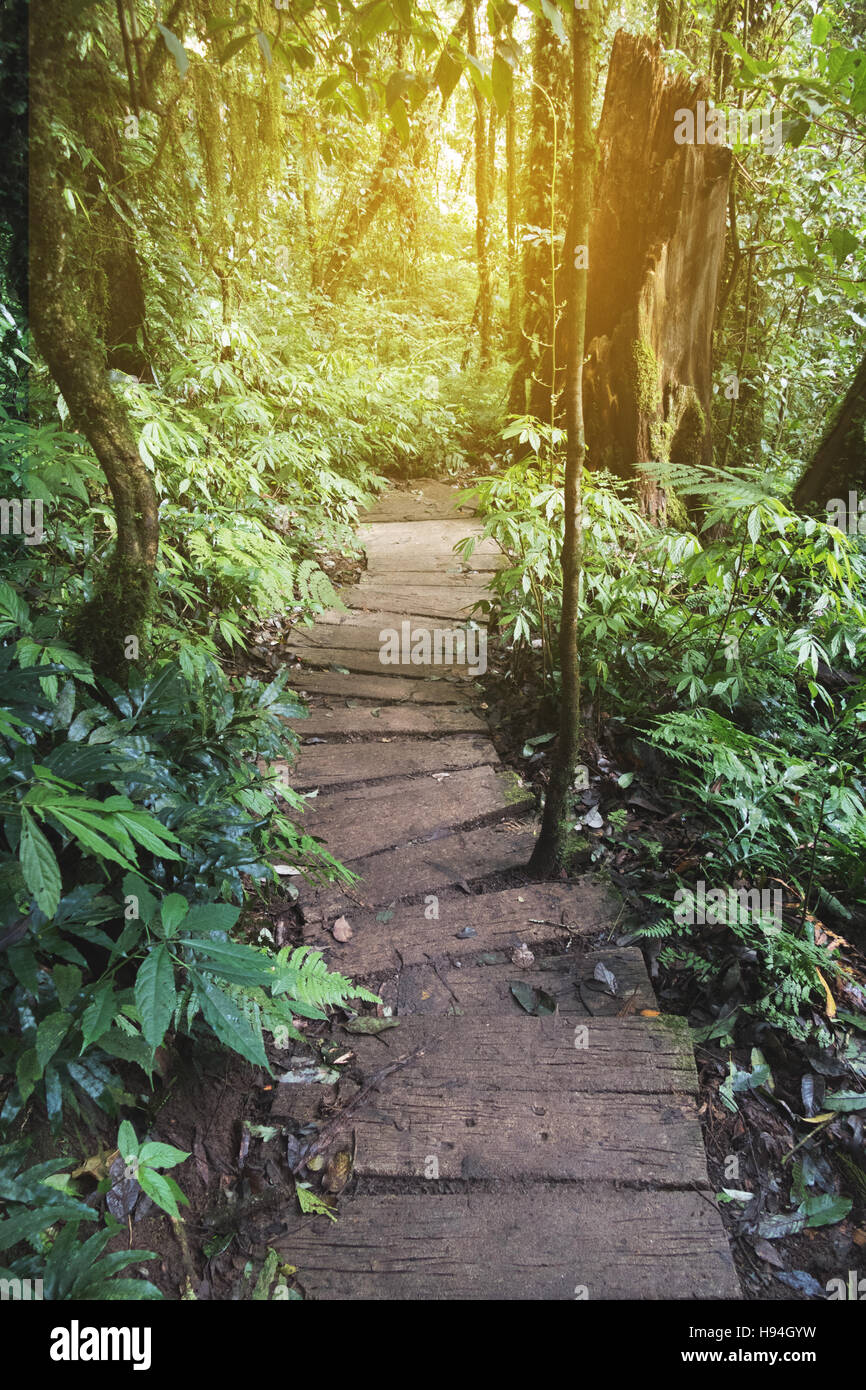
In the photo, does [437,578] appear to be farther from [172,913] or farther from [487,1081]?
[172,913]

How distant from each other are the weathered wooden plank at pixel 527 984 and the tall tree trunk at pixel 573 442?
1.68 ft

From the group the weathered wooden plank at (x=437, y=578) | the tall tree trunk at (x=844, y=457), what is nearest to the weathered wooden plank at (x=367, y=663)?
the weathered wooden plank at (x=437, y=578)

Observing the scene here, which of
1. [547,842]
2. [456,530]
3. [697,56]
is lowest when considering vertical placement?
[547,842]

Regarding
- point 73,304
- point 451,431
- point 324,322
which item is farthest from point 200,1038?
point 324,322

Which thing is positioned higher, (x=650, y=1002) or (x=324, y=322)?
(x=324, y=322)

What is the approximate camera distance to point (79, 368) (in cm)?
239

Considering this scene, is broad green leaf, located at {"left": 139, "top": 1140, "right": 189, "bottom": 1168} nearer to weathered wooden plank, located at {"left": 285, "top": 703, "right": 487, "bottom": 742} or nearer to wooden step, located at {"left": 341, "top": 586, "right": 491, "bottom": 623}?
weathered wooden plank, located at {"left": 285, "top": 703, "right": 487, "bottom": 742}

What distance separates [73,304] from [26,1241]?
2.58 metres

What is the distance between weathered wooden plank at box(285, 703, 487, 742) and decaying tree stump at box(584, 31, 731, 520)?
7.94ft

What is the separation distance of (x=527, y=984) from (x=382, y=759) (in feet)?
5.43

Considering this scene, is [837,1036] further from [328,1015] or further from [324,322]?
[324,322]

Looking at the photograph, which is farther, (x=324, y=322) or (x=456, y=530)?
(x=324, y=322)

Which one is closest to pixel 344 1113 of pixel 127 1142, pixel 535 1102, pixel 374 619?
pixel 535 1102

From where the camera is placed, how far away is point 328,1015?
2.60 metres
